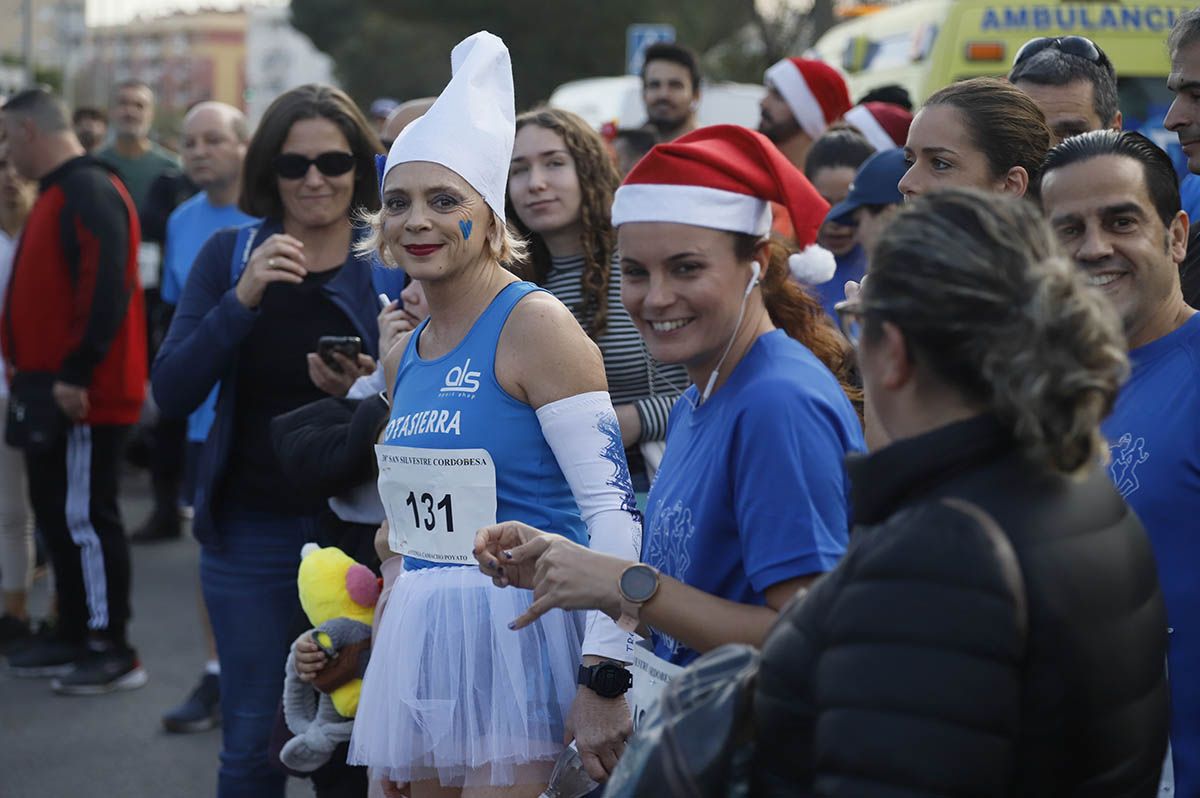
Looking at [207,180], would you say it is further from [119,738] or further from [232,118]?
[119,738]

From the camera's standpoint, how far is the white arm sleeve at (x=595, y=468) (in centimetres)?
292

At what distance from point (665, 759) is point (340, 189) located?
2.84m

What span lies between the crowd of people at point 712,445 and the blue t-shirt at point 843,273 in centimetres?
2

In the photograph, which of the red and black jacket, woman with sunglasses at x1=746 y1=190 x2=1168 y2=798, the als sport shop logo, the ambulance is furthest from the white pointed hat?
the ambulance

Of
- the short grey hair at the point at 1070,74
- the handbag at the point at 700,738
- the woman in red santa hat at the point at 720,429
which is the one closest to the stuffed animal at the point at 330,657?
the woman in red santa hat at the point at 720,429

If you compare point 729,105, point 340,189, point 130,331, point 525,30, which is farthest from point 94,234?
point 525,30

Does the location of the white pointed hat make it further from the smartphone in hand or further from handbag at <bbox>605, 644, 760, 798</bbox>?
handbag at <bbox>605, 644, 760, 798</bbox>

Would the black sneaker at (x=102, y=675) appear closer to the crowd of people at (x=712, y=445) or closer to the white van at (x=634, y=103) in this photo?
the crowd of people at (x=712, y=445)

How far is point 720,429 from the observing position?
7.81 feet

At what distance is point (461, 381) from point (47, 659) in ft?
15.2

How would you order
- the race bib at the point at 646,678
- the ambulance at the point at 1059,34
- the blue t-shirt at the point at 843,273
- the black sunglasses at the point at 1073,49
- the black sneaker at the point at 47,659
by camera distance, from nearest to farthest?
the race bib at the point at 646,678 → the black sunglasses at the point at 1073,49 → the blue t-shirt at the point at 843,273 → the black sneaker at the point at 47,659 → the ambulance at the point at 1059,34

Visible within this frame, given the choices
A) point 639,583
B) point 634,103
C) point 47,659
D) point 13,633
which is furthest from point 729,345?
point 634,103

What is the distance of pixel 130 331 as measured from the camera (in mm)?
6848

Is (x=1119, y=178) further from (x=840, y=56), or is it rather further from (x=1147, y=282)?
(x=840, y=56)
